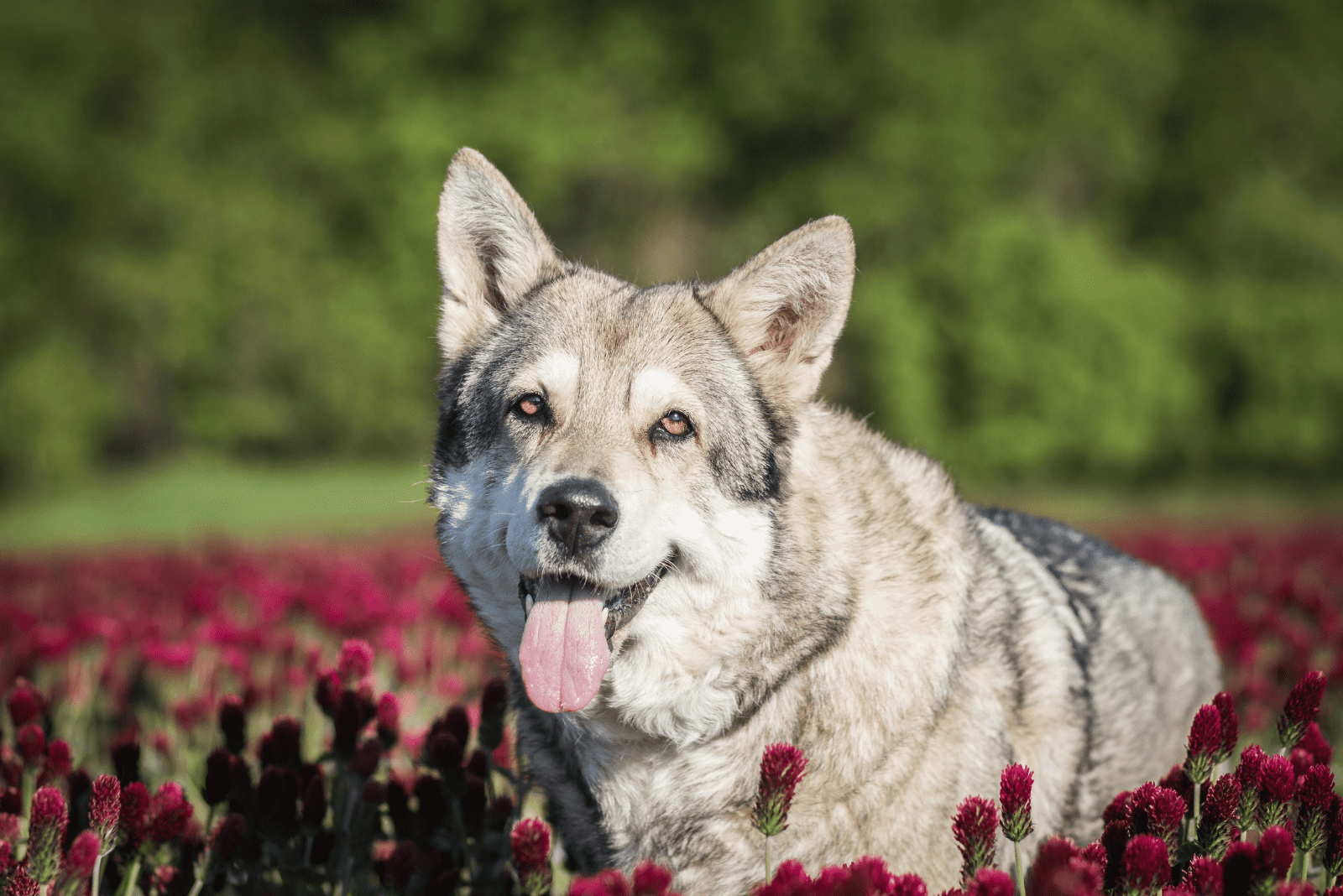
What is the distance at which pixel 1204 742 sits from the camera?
2.29 m

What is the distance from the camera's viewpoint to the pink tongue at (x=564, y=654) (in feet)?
9.36

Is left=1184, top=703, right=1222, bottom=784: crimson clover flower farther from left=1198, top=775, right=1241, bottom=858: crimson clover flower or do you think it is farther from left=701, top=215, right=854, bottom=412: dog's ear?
left=701, top=215, right=854, bottom=412: dog's ear

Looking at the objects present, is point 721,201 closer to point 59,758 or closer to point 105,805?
A: point 59,758

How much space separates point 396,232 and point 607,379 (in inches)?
1088

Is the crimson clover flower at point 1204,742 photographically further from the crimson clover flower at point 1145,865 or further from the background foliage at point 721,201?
the background foliage at point 721,201

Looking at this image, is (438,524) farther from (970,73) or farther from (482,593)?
(970,73)

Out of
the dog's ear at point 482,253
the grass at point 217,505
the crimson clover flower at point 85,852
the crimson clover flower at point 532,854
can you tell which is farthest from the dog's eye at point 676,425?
the grass at point 217,505

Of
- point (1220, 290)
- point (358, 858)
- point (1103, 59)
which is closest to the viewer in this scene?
point (358, 858)

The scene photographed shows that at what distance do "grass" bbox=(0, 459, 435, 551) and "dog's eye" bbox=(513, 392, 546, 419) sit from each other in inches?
539

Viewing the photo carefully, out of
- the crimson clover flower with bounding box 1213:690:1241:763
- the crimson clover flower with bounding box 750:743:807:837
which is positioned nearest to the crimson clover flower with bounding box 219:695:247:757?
the crimson clover flower with bounding box 750:743:807:837

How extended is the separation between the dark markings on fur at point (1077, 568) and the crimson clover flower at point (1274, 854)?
1.50 m

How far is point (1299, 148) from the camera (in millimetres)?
29469

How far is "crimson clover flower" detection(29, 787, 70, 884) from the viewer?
2156mm

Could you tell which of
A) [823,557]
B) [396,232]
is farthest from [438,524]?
[396,232]
